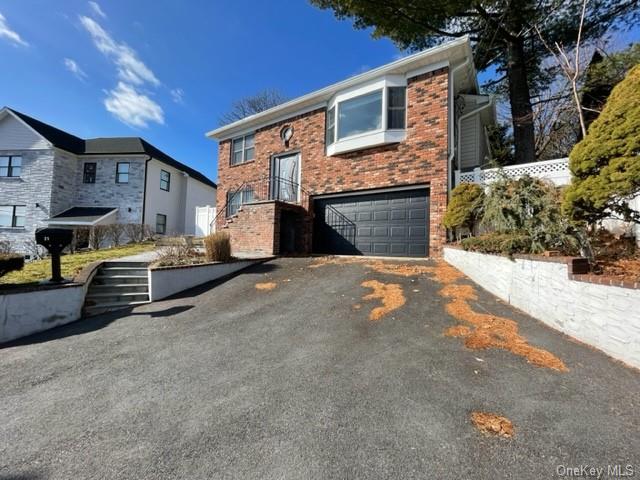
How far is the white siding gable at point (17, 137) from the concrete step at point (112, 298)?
61.1 feet

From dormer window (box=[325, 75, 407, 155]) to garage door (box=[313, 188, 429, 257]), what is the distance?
74.4 inches

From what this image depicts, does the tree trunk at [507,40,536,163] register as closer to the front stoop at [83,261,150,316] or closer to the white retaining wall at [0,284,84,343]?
the front stoop at [83,261,150,316]

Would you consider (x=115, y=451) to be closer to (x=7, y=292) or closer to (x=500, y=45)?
(x=7, y=292)

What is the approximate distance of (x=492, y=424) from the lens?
7.19 ft

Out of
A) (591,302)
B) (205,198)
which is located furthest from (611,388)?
(205,198)

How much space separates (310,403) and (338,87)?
10.6 metres

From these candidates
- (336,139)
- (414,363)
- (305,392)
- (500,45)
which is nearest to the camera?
(305,392)

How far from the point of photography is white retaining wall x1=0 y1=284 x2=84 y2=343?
4.76m

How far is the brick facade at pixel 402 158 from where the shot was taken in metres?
8.55

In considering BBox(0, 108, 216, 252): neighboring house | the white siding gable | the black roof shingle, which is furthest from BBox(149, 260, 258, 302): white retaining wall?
the white siding gable

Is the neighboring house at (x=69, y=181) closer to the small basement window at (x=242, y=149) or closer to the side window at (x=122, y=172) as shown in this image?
the side window at (x=122, y=172)

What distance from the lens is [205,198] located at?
24.7 meters

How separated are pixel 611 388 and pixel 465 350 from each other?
1.24 meters

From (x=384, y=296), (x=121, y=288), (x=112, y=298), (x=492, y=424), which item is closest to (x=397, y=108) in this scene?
(x=384, y=296)
